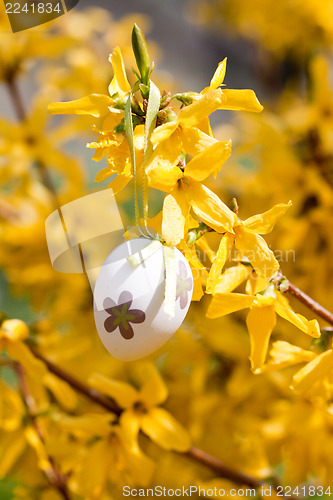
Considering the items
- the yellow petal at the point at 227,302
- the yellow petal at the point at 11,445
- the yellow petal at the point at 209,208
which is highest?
the yellow petal at the point at 209,208

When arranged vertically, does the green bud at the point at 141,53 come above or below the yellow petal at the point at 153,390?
above

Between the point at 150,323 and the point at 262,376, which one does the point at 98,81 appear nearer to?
the point at 262,376

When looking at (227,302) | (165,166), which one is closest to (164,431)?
(227,302)

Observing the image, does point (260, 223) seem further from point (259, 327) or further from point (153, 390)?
point (153, 390)

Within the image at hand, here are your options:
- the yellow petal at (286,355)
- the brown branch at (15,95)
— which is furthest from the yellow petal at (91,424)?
the brown branch at (15,95)

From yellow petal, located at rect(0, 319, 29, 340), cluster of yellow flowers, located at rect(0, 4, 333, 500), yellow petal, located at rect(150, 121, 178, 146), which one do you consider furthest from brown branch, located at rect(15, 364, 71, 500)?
yellow petal, located at rect(150, 121, 178, 146)

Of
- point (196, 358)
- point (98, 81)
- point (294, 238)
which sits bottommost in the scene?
point (196, 358)

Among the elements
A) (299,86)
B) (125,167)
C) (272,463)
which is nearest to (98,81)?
(125,167)

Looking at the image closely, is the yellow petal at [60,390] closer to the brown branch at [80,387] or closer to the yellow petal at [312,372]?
the brown branch at [80,387]
